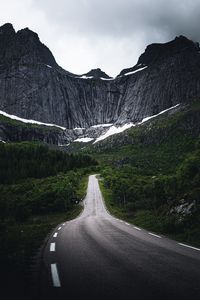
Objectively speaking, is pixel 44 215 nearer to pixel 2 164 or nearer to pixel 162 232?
pixel 162 232

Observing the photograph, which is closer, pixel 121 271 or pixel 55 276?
pixel 55 276

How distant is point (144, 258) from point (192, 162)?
1780cm

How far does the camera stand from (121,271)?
11.2 meters

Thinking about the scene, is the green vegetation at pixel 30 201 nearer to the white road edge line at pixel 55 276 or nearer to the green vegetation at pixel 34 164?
the green vegetation at pixel 34 164

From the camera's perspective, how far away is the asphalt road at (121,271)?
28.9ft

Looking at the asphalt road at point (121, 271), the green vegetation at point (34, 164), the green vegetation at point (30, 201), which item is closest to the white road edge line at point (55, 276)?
the asphalt road at point (121, 271)

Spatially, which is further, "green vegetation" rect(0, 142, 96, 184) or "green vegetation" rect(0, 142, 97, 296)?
"green vegetation" rect(0, 142, 96, 184)

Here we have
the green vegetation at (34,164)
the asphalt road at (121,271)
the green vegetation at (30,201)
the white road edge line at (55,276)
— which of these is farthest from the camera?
the green vegetation at (34,164)

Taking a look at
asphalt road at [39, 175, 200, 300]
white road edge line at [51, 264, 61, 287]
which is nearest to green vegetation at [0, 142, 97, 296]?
white road edge line at [51, 264, 61, 287]

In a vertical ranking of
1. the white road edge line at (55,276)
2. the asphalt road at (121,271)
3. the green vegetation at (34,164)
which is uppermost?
the green vegetation at (34,164)

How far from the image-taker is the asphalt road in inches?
347

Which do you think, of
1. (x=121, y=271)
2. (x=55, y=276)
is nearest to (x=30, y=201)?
(x=55, y=276)

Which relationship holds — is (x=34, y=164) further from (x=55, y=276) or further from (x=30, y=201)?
(x=55, y=276)

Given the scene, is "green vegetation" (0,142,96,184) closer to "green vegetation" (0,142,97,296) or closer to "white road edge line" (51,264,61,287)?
"green vegetation" (0,142,97,296)
